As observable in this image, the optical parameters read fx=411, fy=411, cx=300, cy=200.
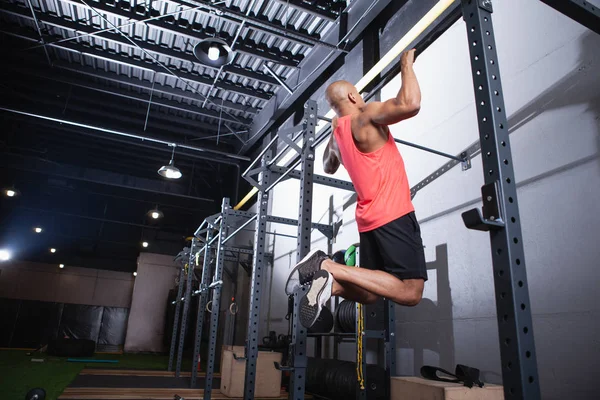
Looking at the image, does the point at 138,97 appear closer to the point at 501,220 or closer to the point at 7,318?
the point at 501,220

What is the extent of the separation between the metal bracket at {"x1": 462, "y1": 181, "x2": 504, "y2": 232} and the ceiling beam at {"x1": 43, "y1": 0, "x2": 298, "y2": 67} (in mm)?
4785

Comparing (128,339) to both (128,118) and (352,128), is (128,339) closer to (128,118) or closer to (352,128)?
(128,118)

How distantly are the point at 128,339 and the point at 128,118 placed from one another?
7192 mm

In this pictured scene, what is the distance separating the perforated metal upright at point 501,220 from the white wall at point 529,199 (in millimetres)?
1201

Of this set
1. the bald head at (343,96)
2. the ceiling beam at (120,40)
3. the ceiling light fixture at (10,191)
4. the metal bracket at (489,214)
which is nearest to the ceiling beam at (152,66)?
the ceiling beam at (120,40)

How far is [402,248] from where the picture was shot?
72.5 inches

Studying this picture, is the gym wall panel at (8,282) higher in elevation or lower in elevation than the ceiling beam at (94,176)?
lower

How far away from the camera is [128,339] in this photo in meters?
11.8

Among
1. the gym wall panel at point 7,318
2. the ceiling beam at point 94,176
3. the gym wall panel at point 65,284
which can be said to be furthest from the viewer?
the gym wall panel at point 65,284

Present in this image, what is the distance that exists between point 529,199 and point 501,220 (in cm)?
151

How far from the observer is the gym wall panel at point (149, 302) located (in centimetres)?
1196

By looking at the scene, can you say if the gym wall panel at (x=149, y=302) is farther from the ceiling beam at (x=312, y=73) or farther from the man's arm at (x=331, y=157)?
the man's arm at (x=331, y=157)

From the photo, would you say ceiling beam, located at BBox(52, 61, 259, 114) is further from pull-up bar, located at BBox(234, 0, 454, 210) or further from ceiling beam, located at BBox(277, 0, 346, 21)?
pull-up bar, located at BBox(234, 0, 454, 210)

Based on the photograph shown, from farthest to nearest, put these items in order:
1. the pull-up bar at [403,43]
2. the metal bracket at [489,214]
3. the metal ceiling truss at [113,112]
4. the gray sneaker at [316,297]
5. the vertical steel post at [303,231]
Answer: the metal ceiling truss at [113,112] < the pull-up bar at [403,43] < the vertical steel post at [303,231] < the gray sneaker at [316,297] < the metal bracket at [489,214]
